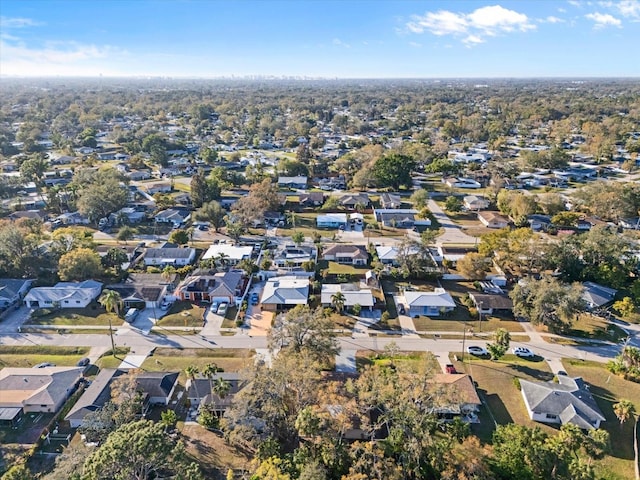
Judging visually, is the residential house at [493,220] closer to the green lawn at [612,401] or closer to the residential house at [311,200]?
the residential house at [311,200]

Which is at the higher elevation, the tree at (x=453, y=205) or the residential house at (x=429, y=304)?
the tree at (x=453, y=205)

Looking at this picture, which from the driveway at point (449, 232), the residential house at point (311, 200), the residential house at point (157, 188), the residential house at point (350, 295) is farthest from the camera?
the residential house at point (157, 188)

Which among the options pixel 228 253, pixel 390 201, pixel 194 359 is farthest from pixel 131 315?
pixel 390 201

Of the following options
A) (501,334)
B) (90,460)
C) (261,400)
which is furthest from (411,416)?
(90,460)

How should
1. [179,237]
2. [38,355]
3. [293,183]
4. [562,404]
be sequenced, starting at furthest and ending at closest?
[293,183], [179,237], [38,355], [562,404]

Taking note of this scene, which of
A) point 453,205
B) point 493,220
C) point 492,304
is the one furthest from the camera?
point 453,205

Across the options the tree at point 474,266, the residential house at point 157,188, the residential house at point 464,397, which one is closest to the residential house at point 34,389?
the residential house at point 464,397

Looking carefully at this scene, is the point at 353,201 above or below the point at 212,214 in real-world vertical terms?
below

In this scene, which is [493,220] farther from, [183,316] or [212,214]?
[183,316]
